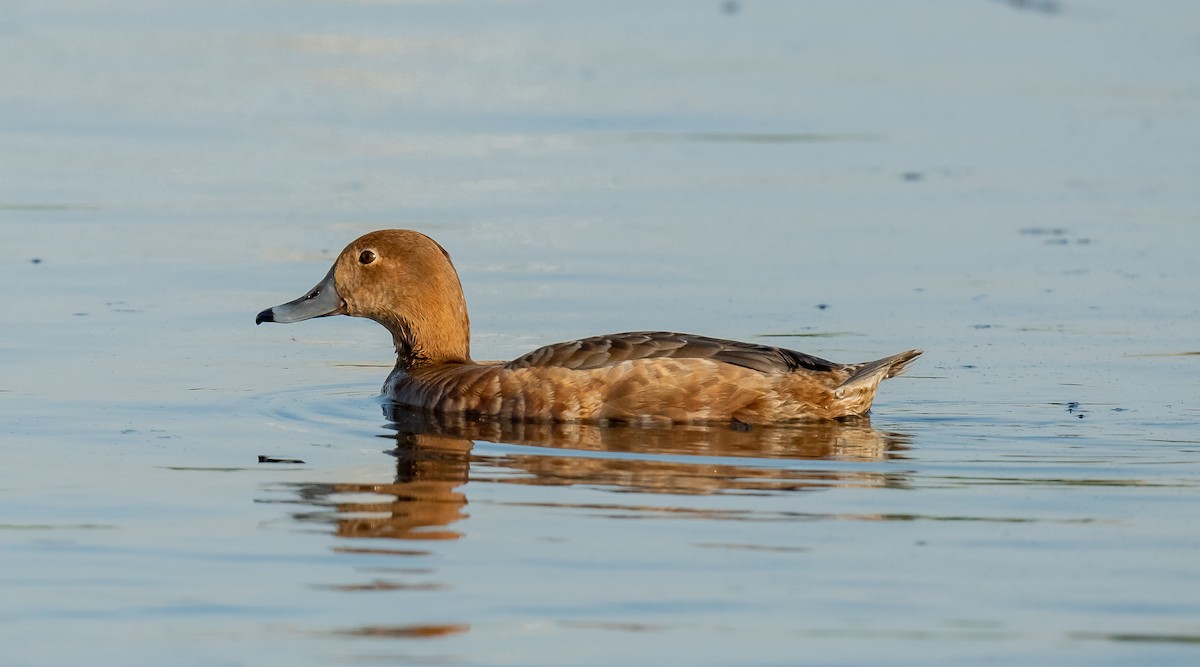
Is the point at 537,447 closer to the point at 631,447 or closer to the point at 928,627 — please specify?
the point at 631,447

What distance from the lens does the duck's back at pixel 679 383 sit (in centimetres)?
882

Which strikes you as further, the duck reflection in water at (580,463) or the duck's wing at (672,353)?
the duck's wing at (672,353)

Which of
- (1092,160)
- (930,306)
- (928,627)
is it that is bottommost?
(928,627)

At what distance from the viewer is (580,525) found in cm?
676

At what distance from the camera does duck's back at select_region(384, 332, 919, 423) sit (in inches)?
347

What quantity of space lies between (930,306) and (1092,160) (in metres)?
4.91

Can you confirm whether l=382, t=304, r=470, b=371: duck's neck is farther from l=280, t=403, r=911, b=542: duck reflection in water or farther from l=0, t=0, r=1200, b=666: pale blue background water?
l=280, t=403, r=911, b=542: duck reflection in water

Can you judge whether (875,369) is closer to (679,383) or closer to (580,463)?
(679,383)

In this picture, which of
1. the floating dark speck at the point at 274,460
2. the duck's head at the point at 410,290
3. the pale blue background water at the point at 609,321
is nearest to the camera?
the pale blue background water at the point at 609,321

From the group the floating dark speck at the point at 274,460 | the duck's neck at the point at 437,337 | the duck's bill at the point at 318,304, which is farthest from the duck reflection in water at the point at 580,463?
the duck's bill at the point at 318,304

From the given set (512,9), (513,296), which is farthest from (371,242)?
(512,9)

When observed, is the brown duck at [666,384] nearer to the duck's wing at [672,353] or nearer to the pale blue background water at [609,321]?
the duck's wing at [672,353]

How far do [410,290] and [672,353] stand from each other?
1559 millimetres

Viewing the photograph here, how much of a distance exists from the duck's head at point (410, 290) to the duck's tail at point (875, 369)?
2.01 m
